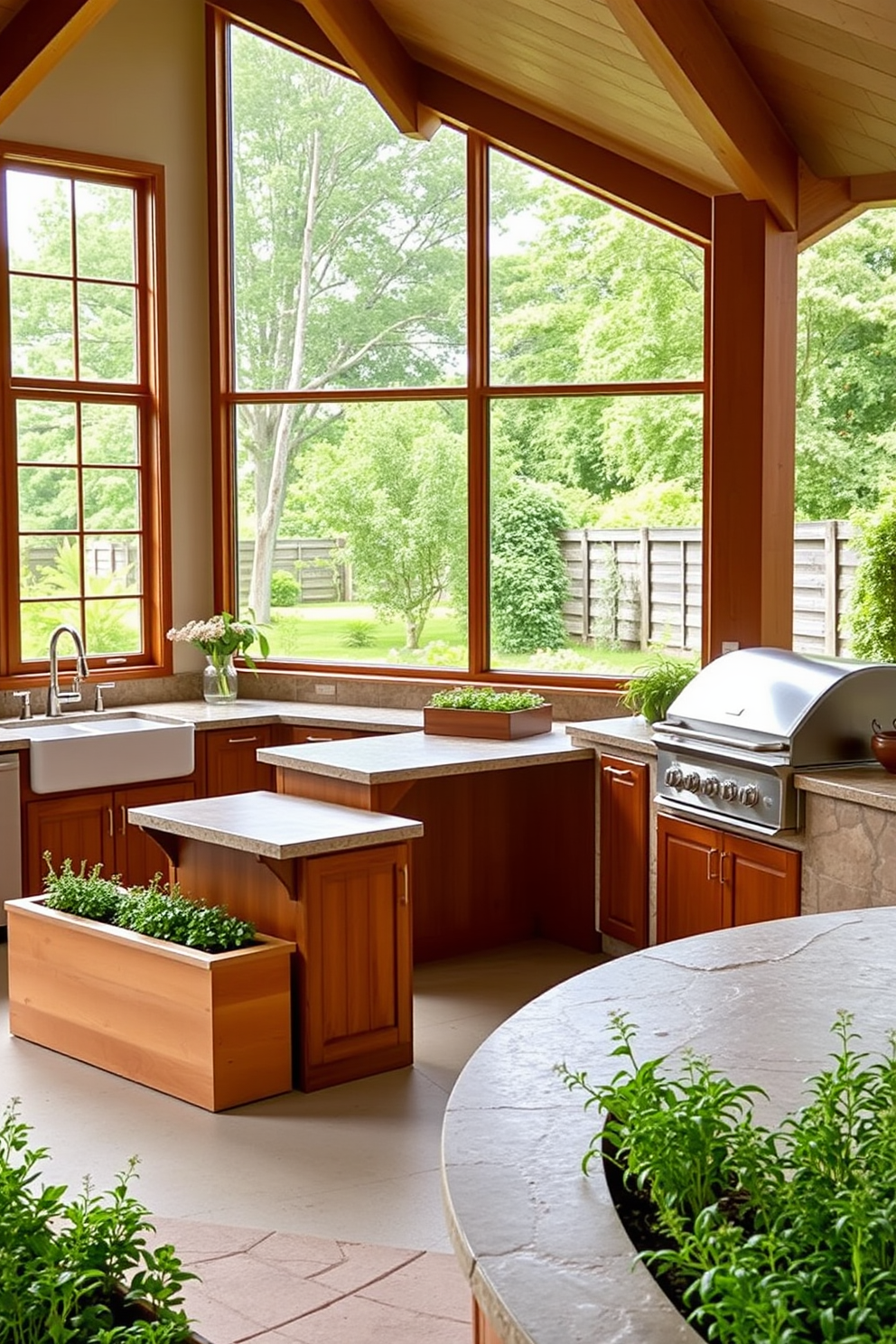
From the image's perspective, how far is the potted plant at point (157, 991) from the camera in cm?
440

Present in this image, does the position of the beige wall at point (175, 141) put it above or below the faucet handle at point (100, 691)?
above

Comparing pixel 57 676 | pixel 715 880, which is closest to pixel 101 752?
pixel 57 676

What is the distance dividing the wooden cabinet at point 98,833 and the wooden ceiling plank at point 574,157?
120 inches

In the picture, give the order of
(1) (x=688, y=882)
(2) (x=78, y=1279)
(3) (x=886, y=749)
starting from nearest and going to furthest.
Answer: (2) (x=78, y=1279) < (3) (x=886, y=749) < (1) (x=688, y=882)

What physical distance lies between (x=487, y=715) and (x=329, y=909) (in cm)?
149

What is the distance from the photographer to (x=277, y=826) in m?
4.78

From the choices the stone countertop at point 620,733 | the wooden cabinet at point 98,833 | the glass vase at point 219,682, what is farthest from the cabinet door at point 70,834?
Result: the stone countertop at point 620,733

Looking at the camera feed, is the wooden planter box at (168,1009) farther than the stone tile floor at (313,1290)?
Yes

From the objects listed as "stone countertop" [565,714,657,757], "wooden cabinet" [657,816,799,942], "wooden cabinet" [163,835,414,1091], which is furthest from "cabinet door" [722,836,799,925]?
"wooden cabinet" [163,835,414,1091]

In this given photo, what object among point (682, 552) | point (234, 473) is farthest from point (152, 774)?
point (682, 552)

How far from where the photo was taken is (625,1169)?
5.69 ft

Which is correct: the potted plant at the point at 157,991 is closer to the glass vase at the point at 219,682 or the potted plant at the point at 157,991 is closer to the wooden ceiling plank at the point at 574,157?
the glass vase at the point at 219,682

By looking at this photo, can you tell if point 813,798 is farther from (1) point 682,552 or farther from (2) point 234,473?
(2) point 234,473

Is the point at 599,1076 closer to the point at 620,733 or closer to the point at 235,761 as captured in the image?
the point at 620,733
